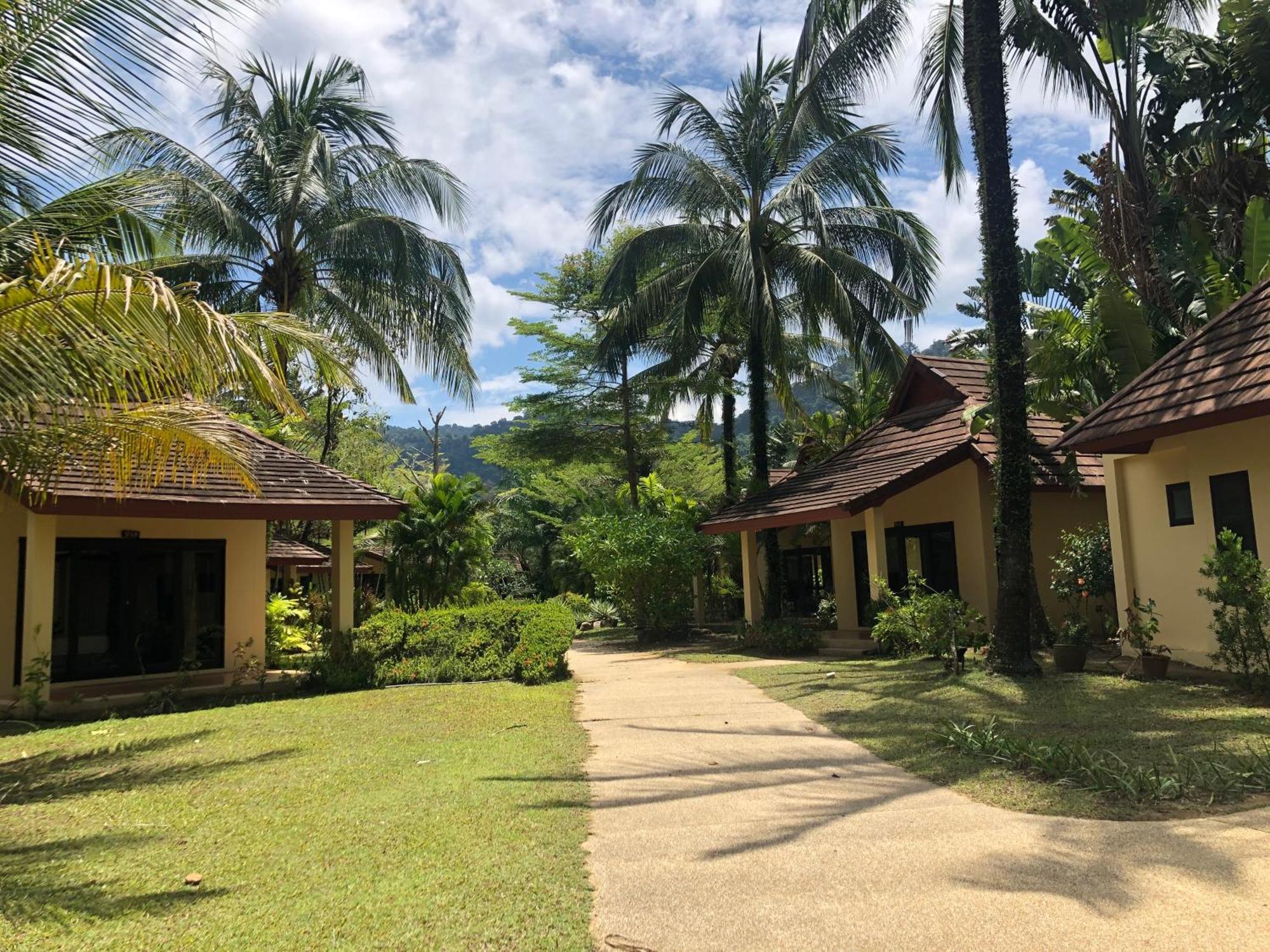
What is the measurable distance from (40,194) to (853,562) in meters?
14.5

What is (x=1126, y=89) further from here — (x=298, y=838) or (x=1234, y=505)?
(x=298, y=838)

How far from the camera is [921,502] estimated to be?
53.5 ft

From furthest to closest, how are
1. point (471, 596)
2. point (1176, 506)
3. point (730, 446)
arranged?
point (730, 446)
point (471, 596)
point (1176, 506)

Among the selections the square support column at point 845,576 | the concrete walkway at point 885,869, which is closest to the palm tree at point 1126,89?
the square support column at point 845,576

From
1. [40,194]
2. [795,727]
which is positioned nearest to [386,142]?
[40,194]

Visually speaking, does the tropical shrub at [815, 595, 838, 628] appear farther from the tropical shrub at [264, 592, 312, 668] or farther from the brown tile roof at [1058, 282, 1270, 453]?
the tropical shrub at [264, 592, 312, 668]

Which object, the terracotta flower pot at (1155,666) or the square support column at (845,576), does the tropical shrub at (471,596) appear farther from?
the terracotta flower pot at (1155,666)

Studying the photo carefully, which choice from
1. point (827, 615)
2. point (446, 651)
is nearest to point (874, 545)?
point (827, 615)

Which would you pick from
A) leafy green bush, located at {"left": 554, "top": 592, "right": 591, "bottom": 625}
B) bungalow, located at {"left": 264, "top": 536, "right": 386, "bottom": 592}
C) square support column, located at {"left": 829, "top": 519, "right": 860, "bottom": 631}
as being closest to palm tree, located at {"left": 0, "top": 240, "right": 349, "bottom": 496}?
bungalow, located at {"left": 264, "top": 536, "right": 386, "bottom": 592}

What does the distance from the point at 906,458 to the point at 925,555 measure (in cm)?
218

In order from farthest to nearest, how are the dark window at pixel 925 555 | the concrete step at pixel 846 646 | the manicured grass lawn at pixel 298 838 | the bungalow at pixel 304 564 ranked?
the bungalow at pixel 304 564 < the dark window at pixel 925 555 < the concrete step at pixel 846 646 < the manicured grass lawn at pixel 298 838

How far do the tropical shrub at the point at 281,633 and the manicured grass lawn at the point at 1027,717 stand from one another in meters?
8.46

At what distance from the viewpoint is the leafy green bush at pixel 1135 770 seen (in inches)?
205

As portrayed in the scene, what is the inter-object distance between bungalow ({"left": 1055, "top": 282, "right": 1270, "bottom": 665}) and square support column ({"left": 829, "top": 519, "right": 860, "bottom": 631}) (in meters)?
5.67
